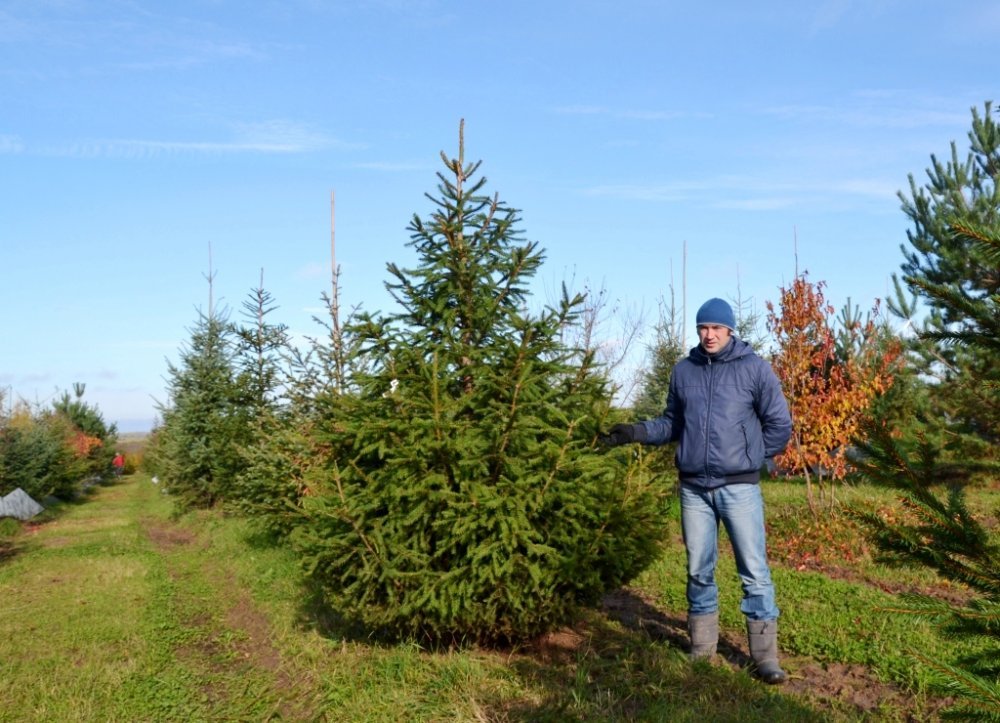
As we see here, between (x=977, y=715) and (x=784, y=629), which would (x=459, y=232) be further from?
(x=977, y=715)

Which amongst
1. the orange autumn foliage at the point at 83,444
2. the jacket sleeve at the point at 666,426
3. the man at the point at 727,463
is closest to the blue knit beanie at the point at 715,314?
the man at the point at 727,463

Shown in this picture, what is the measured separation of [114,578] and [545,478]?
A: 7323mm

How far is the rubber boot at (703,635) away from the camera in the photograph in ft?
16.2

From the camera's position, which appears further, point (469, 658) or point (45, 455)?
point (45, 455)

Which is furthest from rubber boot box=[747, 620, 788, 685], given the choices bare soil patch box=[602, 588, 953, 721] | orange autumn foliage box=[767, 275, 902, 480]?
orange autumn foliage box=[767, 275, 902, 480]

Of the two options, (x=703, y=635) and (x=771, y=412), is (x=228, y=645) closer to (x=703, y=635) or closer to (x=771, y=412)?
(x=703, y=635)

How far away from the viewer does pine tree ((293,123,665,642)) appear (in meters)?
4.81

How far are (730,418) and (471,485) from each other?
163cm

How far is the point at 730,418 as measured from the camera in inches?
191

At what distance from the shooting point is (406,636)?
5.52 metres

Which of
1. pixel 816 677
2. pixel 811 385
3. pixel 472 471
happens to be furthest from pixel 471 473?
pixel 811 385

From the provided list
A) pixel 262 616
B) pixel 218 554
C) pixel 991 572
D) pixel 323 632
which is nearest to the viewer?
pixel 991 572

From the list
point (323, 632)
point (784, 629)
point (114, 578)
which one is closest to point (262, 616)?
point (323, 632)

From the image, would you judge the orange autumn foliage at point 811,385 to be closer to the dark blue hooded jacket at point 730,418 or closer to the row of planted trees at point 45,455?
the dark blue hooded jacket at point 730,418
